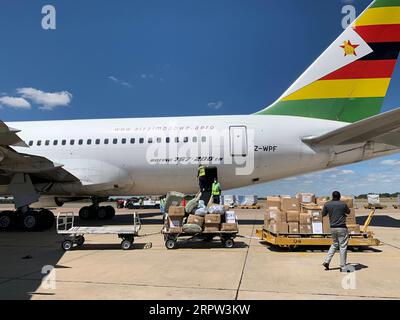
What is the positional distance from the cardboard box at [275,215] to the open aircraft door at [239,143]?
415cm

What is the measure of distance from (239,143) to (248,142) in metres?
0.35

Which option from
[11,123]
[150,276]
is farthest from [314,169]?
[11,123]

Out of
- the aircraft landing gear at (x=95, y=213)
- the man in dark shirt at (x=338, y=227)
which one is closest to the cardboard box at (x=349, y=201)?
the man in dark shirt at (x=338, y=227)

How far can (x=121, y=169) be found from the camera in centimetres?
1437

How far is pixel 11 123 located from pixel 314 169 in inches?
561

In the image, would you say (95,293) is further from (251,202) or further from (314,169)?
(251,202)

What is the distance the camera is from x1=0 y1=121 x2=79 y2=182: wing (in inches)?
444

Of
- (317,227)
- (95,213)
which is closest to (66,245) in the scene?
(317,227)

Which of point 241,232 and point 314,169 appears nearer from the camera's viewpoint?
point 241,232

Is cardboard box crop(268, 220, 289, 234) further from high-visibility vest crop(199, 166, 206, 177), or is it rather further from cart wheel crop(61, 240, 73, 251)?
cart wheel crop(61, 240, 73, 251)

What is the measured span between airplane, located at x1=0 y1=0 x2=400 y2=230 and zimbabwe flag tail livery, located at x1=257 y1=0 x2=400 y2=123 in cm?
4

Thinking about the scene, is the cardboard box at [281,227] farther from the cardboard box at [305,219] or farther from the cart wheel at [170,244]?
the cart wheel at [170,244]

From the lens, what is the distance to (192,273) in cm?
616

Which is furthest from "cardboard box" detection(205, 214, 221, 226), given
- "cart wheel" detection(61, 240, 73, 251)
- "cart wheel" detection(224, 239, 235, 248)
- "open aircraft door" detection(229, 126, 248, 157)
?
"open aircraft door" detection(229, 126, 248, 157)
